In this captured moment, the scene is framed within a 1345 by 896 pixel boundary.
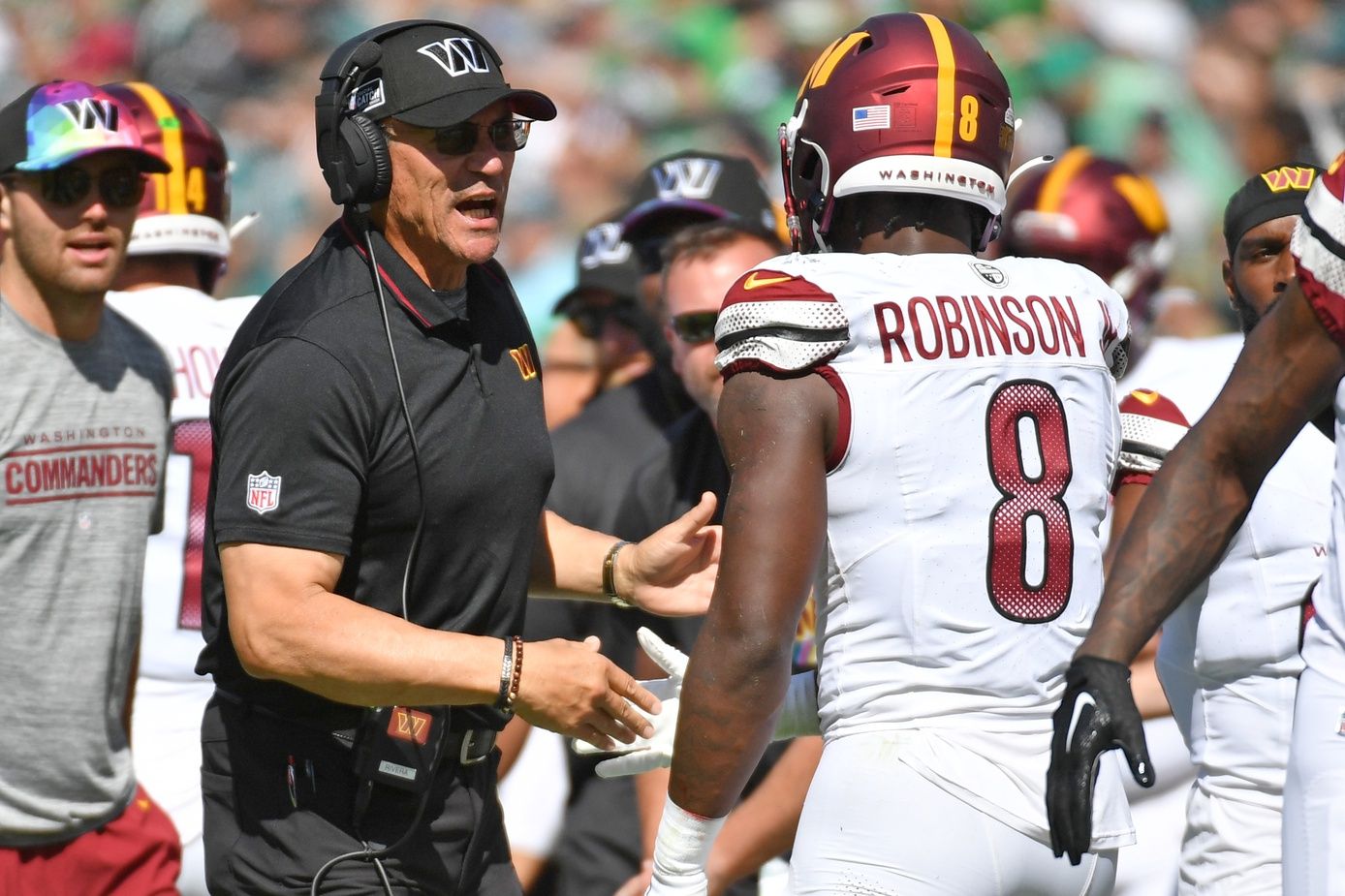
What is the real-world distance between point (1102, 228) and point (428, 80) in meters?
3.47

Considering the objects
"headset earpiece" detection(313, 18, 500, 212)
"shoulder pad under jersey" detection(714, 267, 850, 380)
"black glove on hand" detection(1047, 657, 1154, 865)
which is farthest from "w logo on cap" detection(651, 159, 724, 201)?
"black glove on hand" detection(1047, 657, 1154, 865)

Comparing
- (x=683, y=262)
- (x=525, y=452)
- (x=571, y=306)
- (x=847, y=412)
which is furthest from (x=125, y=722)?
(x=571, y=306)

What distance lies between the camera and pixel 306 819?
132 inches

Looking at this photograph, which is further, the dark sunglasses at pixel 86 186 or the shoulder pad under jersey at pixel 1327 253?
the dark sunglasses at pixel 86 186

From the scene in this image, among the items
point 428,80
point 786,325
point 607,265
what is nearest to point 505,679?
point 786,325

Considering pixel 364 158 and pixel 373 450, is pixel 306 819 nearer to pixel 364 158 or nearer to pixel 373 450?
pixel 373 450

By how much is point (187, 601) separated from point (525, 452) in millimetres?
1954

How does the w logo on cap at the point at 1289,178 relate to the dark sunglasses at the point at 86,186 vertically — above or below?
above

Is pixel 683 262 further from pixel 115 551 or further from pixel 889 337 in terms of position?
pixel 889 337

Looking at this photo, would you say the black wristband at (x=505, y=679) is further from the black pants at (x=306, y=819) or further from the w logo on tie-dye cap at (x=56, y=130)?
the w logo on tie-dye cap at (x=56, y=130)

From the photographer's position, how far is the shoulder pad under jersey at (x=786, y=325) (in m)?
2.97

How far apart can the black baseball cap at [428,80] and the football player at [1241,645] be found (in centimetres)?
165

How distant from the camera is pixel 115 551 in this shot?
4.41 metres

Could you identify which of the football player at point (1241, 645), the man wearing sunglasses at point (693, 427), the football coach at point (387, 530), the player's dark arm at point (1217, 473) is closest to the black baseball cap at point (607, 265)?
the man wearing sunglasses at point (693, 427)
